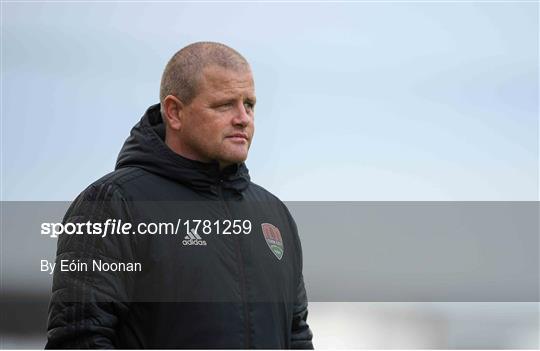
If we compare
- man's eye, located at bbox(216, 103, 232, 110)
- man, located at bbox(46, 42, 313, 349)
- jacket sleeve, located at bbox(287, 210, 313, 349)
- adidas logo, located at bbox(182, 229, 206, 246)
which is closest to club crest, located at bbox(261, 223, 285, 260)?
man, located at bbox(46, 42, 313, 349)

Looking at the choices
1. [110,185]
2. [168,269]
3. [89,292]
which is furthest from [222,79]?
[89,292]

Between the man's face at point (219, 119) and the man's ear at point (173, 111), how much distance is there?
0.02 meters

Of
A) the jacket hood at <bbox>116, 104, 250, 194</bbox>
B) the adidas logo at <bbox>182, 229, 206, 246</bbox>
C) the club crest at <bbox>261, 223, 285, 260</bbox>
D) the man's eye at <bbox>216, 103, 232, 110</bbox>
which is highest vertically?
the man's eye at <bbox>216, 103, 232, 110</bbox>

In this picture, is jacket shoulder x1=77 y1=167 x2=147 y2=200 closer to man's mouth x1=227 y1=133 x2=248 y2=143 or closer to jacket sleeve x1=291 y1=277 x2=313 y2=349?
man's mouth x1=227 y1=133 x2=248 y2=143

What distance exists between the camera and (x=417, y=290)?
6258 millimetres

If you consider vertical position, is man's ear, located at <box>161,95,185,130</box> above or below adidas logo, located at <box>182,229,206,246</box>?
above

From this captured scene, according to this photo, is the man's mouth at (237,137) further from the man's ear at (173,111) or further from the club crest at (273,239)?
the club crest at (273,239)

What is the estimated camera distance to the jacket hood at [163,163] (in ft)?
12.1

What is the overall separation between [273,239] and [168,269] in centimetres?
56

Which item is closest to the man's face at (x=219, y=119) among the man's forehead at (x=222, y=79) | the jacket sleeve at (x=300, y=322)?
the man's forehead at (x=222, y=79)

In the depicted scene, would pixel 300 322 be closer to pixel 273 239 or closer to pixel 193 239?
pixel 273 239

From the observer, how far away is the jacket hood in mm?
3689

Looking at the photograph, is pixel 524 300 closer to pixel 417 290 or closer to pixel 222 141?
pixel 417 290

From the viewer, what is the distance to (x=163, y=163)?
370cm
